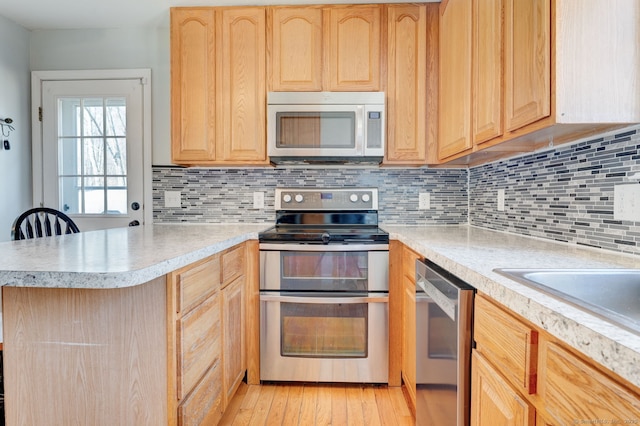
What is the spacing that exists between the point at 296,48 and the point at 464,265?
1.76 metres

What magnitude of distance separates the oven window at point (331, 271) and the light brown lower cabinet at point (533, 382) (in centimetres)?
95

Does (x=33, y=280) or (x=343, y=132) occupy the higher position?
(x=343, y=132)

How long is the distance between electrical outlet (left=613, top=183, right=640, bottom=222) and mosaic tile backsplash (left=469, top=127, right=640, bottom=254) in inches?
0.6

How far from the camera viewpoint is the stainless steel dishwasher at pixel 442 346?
981 mm

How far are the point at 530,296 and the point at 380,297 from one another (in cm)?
124

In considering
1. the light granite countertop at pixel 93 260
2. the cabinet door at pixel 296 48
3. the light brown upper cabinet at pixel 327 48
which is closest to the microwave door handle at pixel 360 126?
the light brown upper cabinet at pixel 327 48

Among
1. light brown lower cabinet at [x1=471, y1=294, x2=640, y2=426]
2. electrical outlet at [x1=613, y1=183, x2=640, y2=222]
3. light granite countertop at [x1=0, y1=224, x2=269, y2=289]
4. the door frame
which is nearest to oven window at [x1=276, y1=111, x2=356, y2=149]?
light granite countertop at [x1=0, y1=224, x2=269, y2=289]

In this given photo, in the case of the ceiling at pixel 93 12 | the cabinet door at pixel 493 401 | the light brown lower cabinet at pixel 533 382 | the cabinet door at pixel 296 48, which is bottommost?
the cabinet door at pixel 493 401

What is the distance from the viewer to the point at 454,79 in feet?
5.94

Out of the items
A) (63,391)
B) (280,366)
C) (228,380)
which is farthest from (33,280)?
(280,366)

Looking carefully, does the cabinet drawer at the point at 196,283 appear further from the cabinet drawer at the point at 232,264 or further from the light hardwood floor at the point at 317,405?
the light hardwood floor at the point at 317,405

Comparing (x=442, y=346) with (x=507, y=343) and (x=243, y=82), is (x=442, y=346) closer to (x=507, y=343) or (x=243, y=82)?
(x=507, y=343)

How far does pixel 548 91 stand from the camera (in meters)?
0.98

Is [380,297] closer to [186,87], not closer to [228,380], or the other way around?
[228,380]
